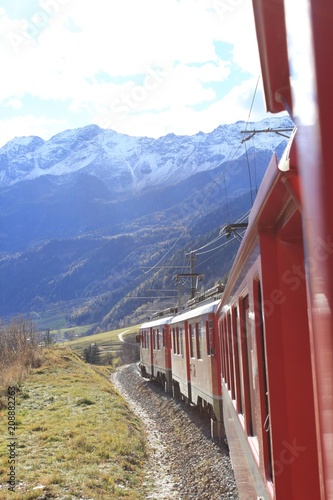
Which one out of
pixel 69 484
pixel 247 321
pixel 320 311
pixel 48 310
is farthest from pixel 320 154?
pixel 48 310

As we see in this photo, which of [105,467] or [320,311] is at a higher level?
[320,311]

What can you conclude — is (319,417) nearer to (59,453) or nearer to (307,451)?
(307,451)

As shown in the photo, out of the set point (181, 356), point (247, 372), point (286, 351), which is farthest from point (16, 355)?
point (286, 351)

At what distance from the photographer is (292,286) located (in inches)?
100

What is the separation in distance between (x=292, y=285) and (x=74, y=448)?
1001cm

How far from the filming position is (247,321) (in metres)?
3.89

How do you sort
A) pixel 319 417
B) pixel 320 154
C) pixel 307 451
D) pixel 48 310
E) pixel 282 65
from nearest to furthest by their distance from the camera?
1. pixel 320 154
2. pixel 319 417
3. pixel 282 65
4. pixel 307 451
5. pixel 48 310

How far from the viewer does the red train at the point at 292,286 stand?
37.3 inches

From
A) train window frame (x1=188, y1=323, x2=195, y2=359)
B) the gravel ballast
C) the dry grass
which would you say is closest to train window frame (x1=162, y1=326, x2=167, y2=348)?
the gravel ballast

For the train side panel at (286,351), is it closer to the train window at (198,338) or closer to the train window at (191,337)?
the train window at (198,338)

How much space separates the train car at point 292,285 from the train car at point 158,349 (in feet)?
49.8

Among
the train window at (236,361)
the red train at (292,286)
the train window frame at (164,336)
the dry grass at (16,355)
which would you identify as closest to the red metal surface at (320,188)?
the red train at (292,286)

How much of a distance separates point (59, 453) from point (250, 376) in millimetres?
7950

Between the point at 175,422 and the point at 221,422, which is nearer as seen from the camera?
the point at 221,422
